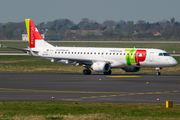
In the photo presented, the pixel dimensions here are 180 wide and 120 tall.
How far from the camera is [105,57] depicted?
5147 centimetres

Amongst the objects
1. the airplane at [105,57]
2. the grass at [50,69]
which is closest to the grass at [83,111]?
the airplane at [105,57]

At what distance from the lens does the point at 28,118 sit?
18781 mm

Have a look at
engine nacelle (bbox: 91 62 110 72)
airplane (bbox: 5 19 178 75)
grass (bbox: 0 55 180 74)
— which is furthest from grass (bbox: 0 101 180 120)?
grass (bbox: 0 55 180 74)

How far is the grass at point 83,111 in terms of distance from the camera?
19047 mm

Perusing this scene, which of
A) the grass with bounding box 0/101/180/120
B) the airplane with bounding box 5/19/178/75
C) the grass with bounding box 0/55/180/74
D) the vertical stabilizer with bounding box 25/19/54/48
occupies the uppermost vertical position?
the vertical stabilizer with bounding box 25/19/54/48

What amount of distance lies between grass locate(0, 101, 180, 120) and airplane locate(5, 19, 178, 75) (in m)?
25.3

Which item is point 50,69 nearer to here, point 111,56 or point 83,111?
point 111,56

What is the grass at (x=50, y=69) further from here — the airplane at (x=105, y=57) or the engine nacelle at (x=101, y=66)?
the engine nacelle at (x=101, y=66)

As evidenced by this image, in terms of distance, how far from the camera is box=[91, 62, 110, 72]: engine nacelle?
4919 cm

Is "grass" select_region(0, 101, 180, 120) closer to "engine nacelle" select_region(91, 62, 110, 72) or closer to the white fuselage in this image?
"engine nacelle" select_region(91, 62, 110, 72)

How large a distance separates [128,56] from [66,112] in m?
29.8

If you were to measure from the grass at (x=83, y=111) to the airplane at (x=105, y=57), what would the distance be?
25.3 m

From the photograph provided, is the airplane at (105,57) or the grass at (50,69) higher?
the airplane at (105,57)

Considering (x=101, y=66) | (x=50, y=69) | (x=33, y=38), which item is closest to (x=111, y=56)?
(x=101, y=66)
